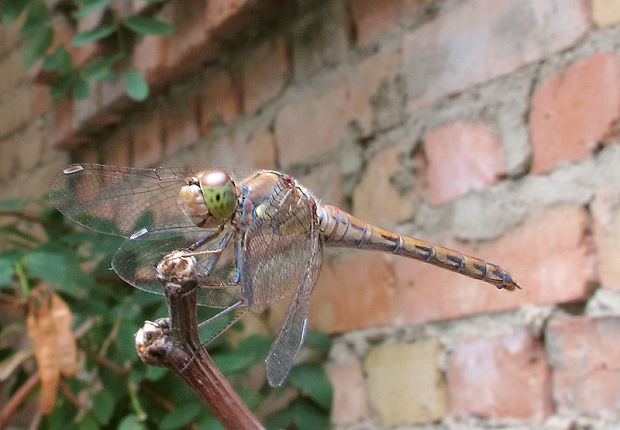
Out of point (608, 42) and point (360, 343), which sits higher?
point (608, 42)

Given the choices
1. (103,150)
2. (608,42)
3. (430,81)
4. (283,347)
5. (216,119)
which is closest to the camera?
(283,347)

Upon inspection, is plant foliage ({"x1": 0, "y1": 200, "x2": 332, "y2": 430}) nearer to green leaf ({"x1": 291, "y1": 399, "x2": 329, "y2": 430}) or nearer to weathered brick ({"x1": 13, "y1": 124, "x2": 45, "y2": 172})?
green leaf ({"x1": 291, "y1": 399, "x2": 329, "y2": 430})

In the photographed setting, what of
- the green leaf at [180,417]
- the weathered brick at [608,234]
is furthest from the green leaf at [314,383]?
the weathered brick at [608,234]

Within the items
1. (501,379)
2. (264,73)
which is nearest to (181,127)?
(264,73)

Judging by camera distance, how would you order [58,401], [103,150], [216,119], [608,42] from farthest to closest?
[103,150], [216,119], [58,401], [608,42]

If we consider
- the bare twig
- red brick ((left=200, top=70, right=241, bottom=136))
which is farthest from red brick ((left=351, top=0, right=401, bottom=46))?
the bare twig

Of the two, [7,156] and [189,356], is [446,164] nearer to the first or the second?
[189,356]

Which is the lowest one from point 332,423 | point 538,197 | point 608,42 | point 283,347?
point 332,423

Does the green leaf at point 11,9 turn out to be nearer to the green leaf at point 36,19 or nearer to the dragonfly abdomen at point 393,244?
the green leaf at point 36,19

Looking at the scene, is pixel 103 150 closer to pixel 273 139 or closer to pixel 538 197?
pixel 273 139

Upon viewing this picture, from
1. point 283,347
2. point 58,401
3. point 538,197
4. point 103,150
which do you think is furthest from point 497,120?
point 103,150
